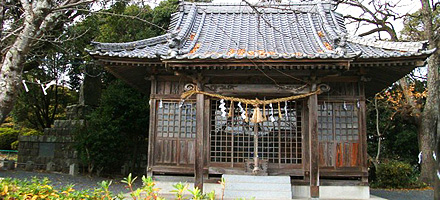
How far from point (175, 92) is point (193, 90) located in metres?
0.77

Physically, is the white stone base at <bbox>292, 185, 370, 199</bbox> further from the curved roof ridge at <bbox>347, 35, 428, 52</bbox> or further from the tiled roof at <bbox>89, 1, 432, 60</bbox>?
the curved roof ridge at <bbox>347, 35, 428, 52</bbox>

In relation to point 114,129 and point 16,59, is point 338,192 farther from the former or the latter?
point 114,129

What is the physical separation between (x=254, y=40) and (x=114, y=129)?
28.0 ft

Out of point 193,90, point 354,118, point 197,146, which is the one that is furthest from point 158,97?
point 354,118

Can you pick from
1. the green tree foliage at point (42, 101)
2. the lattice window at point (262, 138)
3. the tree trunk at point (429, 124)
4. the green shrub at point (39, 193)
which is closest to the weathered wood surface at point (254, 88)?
the lattice window at point (262, 138)

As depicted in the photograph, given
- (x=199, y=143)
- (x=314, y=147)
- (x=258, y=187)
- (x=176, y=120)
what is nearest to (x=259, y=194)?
(x=258, y=187)

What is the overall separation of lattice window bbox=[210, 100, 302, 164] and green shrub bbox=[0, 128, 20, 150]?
22165 millimetres

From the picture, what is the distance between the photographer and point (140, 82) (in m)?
11.4

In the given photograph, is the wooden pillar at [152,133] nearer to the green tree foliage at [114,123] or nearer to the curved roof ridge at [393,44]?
the green tree foliage at [114,123]

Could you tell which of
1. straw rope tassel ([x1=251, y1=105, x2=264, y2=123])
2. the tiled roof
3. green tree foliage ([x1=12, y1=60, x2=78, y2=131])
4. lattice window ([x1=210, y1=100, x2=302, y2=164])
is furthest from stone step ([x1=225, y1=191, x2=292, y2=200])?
green tree foliage ([x1=12, y1=60, x2=78, y2=131])

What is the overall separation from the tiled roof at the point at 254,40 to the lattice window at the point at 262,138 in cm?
186

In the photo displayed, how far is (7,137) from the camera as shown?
25156 millimetres

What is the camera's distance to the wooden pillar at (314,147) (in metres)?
8.84

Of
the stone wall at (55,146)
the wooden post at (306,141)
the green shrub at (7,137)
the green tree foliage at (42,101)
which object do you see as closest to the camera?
the wooden post at (306,141)
